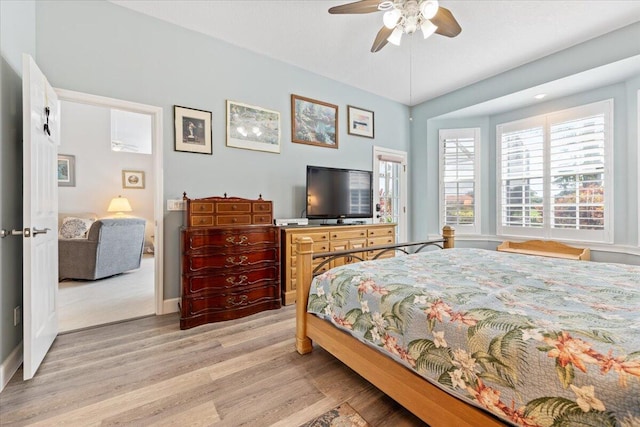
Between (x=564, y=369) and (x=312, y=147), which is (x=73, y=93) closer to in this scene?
(x=312, y=147)

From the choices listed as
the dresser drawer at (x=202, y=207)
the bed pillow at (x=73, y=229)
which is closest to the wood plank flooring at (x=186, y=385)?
the dresser drawer at (x=202, y=207)

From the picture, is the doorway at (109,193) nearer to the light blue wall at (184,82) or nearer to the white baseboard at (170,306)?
the white baseboard at (170,306)

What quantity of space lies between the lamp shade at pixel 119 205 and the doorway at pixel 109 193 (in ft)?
0.44

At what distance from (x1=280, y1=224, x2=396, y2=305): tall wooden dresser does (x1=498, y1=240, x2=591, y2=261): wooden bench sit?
1.76 m

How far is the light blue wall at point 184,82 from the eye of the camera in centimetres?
249

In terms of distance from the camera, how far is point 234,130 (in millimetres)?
3297

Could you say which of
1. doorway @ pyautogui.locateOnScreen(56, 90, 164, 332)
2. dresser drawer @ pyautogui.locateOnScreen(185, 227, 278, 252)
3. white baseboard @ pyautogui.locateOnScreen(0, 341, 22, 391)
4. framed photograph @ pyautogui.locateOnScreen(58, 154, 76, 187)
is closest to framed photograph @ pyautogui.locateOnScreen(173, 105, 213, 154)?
doorway @ pyautogui.locateOnScreen(56, 90, 164, 332)

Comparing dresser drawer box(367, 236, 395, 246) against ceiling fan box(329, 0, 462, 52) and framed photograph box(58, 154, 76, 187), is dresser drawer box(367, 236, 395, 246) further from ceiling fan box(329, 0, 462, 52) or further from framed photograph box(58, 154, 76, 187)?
framed photograph box(58, 154, 76, 187)

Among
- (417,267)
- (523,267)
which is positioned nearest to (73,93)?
(417,267)

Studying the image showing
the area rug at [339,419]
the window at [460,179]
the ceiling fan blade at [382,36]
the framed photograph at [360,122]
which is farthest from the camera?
the window at [460,179]

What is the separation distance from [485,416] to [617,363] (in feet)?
1.52

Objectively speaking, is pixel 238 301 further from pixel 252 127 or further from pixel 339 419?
pixel 252 127

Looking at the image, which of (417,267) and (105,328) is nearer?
(417,267)

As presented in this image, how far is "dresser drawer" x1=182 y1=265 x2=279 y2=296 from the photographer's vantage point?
101 inches
